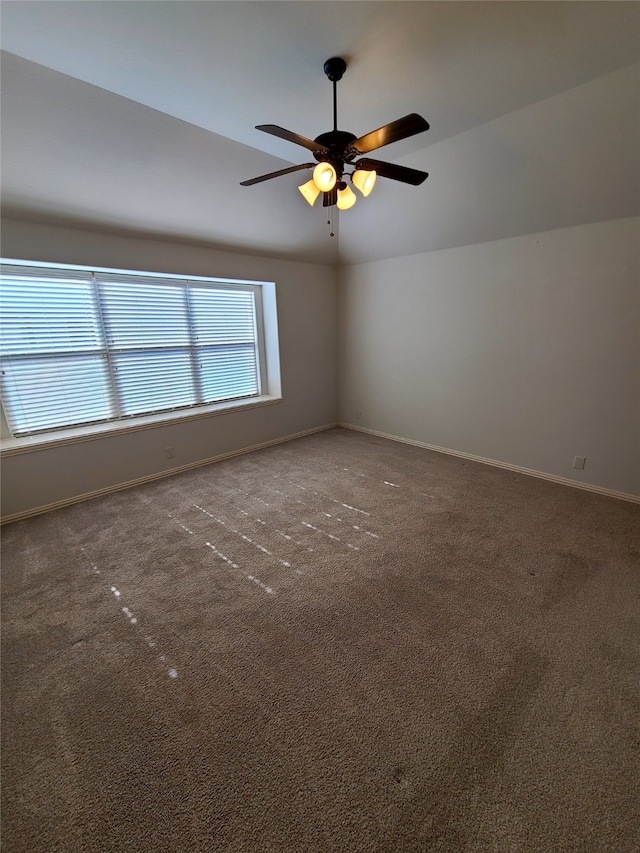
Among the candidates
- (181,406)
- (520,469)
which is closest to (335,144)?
(181,406)

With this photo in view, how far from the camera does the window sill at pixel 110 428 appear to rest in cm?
283

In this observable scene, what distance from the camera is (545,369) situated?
3277mm

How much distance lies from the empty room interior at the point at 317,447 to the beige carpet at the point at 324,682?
12 millimetres

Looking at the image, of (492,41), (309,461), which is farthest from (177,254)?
(492,41)

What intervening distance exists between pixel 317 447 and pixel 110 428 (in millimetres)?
2301

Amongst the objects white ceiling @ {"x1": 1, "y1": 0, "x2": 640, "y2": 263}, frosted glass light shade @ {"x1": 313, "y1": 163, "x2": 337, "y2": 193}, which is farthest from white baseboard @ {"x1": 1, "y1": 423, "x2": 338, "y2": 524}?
frosted glass light shade @ {"x1": 313, "y1": 163, "x2": 337, "y2": 193}

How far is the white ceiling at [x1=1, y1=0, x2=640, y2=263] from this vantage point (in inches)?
62.5

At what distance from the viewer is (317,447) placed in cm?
443

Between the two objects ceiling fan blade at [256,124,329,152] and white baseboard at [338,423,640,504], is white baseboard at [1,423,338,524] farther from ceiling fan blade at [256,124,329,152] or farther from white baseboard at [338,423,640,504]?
ceiling fan blade at [256,124,329,152]

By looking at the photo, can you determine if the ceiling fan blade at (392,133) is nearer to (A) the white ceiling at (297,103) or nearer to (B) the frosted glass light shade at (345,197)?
(B) the frosted glass light shade at (345,197)

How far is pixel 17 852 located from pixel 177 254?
3.85 meters

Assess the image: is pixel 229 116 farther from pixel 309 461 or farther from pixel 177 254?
pixel 309 461

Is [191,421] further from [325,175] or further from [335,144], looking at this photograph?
[335,144]

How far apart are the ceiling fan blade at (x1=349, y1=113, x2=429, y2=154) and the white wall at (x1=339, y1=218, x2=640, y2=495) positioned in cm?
222
